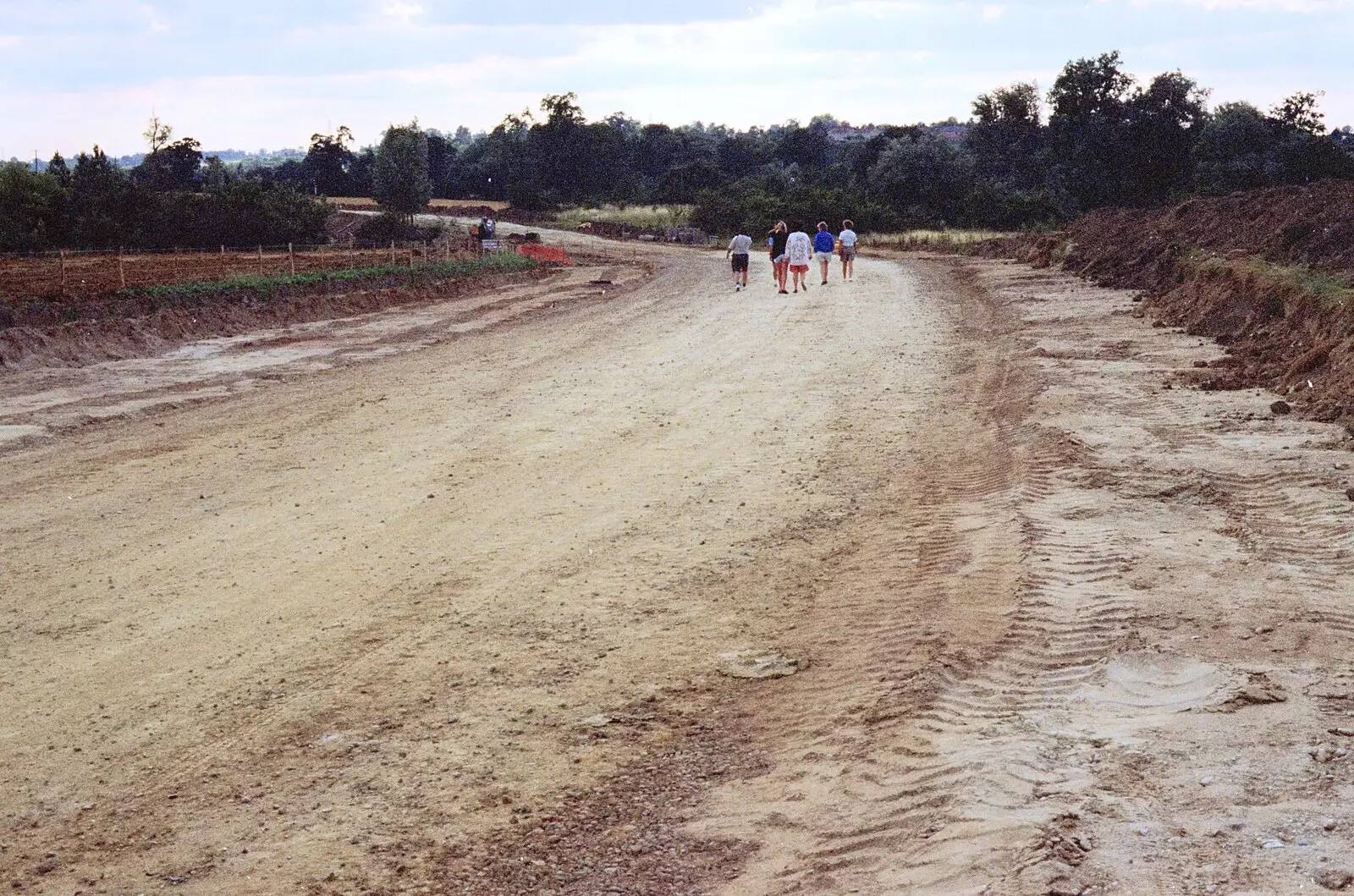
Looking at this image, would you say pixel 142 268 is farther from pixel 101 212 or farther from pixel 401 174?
pixel 401 174

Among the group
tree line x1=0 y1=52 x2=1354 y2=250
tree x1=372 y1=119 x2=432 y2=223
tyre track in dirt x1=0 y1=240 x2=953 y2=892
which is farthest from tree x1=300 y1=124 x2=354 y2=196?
tyre track in dirt x1=0 y1=240 x2=953 y2=892

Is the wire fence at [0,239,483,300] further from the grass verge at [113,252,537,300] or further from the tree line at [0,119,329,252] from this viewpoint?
the tree line at [0,119,329,252]

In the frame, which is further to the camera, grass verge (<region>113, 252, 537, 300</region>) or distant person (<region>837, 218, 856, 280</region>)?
distant person (<region>837, 218, 856, 280</region>)

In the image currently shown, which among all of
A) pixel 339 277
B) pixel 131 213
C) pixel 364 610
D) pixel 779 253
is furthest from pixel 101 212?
pixel 364 610

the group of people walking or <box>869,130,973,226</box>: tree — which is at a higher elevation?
<box>869,130,973,226</box>: tree

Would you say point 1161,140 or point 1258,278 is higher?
point 1161,140

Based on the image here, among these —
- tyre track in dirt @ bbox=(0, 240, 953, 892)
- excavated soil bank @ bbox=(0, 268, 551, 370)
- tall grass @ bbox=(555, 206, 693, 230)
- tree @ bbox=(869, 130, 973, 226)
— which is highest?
tree @ bbox=(869, 130, 973, 226)

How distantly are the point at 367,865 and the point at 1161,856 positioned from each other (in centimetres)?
293

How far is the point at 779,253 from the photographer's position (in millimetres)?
29500

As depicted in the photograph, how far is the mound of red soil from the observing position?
45.5ft

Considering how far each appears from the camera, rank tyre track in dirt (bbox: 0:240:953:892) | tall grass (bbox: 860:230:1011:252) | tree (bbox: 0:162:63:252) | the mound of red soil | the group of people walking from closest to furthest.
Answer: tyre track in dirt (bbox: 0:240:953:892)
the mound of red soil
the group of people walking
tree (bbox: 0:162:63:252)
tall grass (bbox: 860:230:1011:252)

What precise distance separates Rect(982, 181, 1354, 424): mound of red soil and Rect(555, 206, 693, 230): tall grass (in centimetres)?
3772

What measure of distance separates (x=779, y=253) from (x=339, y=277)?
10343 millimetres

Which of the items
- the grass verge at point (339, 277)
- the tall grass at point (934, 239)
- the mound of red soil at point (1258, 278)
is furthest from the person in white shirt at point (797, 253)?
the tall grass at point (934, 239)
